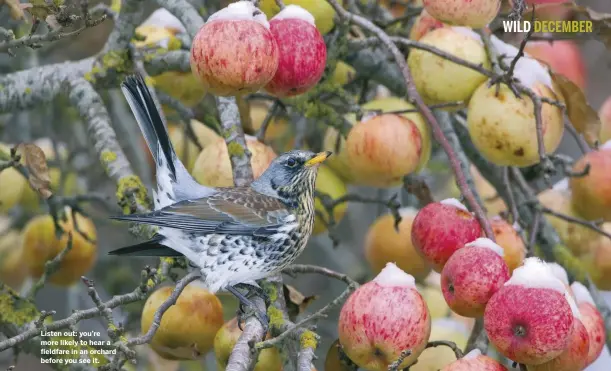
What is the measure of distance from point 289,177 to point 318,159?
0.17 meters

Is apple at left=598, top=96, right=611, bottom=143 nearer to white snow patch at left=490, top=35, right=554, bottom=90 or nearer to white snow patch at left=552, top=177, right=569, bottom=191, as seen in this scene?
white snow patch at left=552, top=177, right=569, bottom=191

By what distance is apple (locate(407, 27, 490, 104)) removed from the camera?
3484mm

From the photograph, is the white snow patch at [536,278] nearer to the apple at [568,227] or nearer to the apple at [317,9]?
the apple at [568,227]

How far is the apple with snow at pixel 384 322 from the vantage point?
2803 mm

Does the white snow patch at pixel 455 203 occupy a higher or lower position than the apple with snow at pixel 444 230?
higher

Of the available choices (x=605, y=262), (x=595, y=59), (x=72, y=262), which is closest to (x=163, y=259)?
(x=72, y=262)

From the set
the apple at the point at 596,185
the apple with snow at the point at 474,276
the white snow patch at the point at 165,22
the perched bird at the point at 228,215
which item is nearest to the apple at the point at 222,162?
A: the perched bird at the point at 228,215

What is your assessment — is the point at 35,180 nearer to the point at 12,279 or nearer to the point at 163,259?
the point at 163,259

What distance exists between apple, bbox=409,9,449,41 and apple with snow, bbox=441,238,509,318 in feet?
4.14

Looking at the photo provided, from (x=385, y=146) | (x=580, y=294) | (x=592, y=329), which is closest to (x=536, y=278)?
(x=592, y=329)

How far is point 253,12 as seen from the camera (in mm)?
3062

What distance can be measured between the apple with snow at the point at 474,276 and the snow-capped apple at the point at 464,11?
0.87 m

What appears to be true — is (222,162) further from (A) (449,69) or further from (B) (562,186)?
(B) (562,186)

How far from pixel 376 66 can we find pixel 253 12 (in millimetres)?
1117
